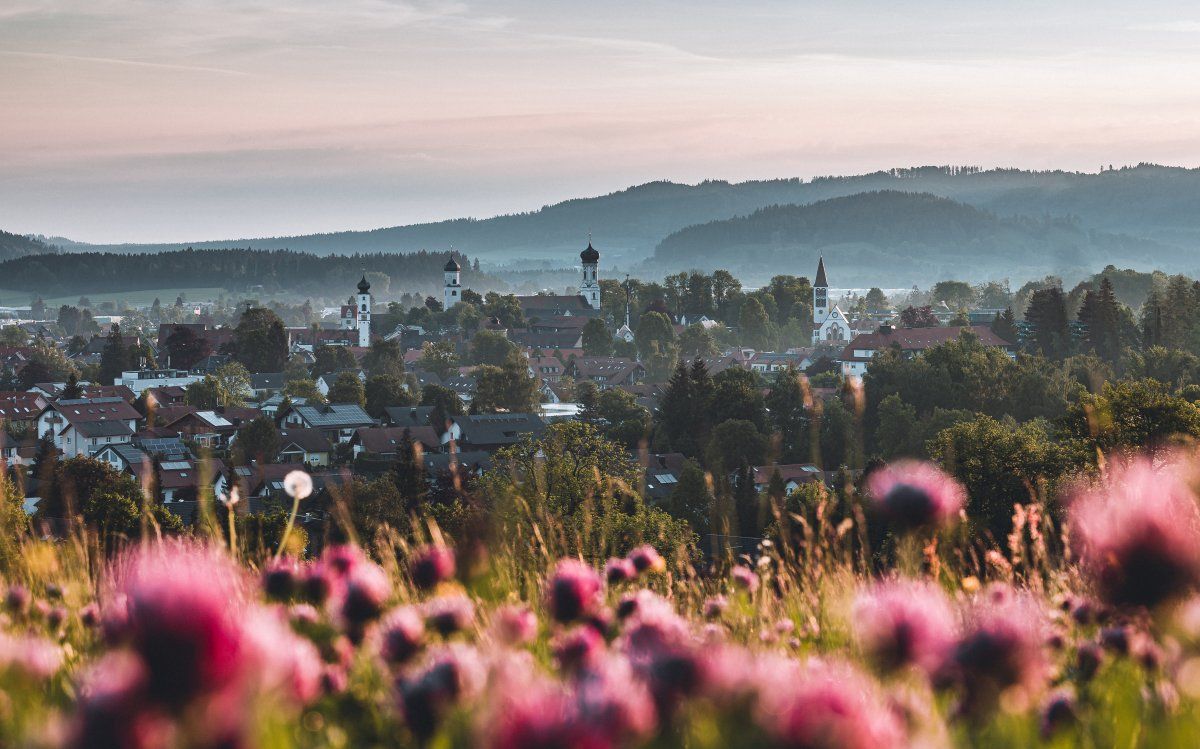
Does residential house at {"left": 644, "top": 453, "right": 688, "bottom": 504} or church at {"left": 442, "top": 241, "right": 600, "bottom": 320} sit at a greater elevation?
church at {"left": 442, "top": 241, "right": 600, "bottom": 320}

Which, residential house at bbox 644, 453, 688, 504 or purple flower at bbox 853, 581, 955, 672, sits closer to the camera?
purple flower at bbox 853, 581, 955, 672

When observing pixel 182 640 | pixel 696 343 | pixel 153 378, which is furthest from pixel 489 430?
pixel 182 640

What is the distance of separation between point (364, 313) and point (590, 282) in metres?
28.0

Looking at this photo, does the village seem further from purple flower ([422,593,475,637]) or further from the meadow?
purple flower ([422,593,475,637])

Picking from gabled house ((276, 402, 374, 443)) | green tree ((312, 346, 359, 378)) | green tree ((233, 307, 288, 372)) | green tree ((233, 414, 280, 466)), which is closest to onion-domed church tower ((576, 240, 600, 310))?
green tree ((312, 346, 359, 378))

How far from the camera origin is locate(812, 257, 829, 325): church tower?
13538 centimetres

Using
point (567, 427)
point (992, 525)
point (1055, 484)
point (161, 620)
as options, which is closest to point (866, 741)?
point (161, 620)

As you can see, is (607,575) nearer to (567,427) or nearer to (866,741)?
(866,741)

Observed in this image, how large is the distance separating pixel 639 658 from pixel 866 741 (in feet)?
2.76

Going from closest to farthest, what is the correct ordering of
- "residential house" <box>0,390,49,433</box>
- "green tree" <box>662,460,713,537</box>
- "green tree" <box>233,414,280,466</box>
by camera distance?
"green tree" <box>662,460,713,537</box>
"green tree" <box>233,414,280,466</box>
"residential house" <box>0,390,49,433</box>

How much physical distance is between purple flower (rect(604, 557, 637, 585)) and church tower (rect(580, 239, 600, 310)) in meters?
145

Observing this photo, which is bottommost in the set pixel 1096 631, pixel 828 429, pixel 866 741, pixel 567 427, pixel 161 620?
pixel 828 429

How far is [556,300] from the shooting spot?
150 meters

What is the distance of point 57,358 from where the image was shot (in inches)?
4166
